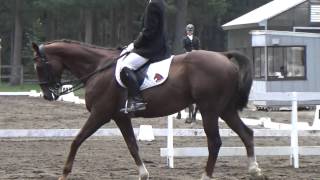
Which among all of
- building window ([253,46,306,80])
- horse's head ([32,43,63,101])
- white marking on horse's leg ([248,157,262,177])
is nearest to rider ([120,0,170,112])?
horse's head ([32,43,63,101])

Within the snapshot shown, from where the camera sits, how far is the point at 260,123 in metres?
16.8

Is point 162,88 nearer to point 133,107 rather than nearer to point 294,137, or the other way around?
point 133,107

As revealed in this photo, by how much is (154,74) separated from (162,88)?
22cm

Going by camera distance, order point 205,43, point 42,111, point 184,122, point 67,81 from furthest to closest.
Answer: point 205,43
point 42,111
point 184,122
point 67,81

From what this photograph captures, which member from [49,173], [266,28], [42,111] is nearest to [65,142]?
[49,173]

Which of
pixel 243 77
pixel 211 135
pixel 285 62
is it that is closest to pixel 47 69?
pixel 211 135

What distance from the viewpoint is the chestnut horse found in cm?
862

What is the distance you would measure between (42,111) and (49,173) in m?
14.5

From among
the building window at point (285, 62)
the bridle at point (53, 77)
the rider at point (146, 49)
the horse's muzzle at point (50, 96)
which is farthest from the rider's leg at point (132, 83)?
the building window at point (285, 62)

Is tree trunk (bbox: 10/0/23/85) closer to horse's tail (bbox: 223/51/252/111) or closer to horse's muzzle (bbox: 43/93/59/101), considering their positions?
horse's muzzle (bbox: 43/93/59/101)

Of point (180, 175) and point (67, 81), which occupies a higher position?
point (67, 81)

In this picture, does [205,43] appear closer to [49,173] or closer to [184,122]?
[184,122]

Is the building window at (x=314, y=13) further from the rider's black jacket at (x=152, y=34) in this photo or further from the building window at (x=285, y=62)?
the rider's black jacket at (x=152, y=34)

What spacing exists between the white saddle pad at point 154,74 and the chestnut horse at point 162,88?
63mm
